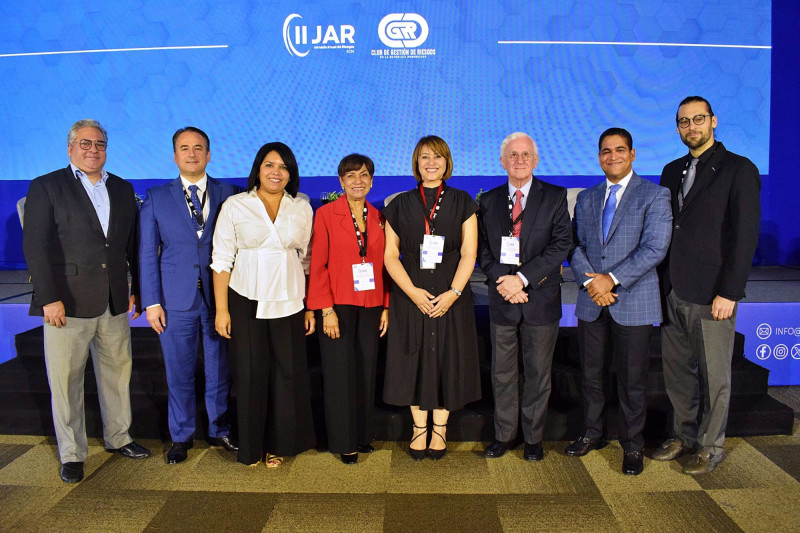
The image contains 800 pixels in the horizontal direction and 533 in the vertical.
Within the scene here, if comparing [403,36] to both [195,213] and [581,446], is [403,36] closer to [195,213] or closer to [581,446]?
[195,213]

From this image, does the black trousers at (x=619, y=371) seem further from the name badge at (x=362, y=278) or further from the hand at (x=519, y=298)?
the name badge at (x=362, y=278)

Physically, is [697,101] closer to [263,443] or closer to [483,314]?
[483,314]

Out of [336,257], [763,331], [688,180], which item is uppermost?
[688,180]

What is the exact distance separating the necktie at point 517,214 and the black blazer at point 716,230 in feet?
2.49

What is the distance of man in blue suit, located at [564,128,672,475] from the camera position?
2.47 metres

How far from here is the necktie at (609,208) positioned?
2553mm

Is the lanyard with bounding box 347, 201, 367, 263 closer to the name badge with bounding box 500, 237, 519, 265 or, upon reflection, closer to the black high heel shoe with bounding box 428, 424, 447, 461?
the name badge with bounding box 500, 237, 519, 265

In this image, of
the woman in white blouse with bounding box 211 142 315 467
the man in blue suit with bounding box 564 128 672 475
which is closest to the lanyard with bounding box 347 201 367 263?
the woman in white blouse with bounding box 211 142 315 467

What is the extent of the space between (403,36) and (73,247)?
444 cm

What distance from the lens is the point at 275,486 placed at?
8.13 ft

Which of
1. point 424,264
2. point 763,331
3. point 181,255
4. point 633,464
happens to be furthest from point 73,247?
point 763,331

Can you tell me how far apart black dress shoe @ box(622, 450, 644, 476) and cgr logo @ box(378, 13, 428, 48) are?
15.8 ft

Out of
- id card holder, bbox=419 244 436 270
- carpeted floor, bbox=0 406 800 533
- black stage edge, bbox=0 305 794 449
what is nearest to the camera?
carpeted floor, bbox=0 406 800 533

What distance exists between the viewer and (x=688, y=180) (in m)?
2.55
